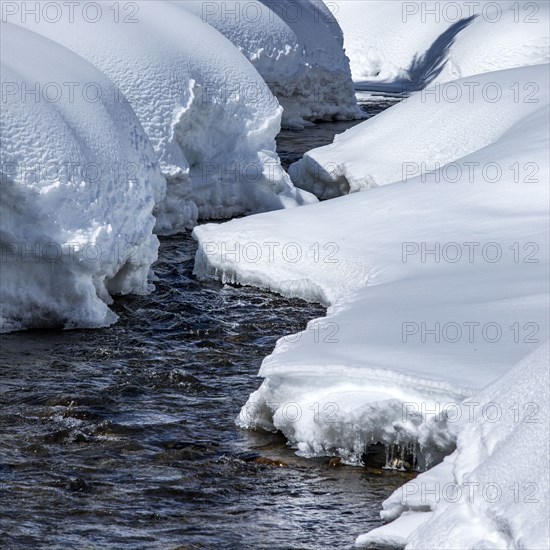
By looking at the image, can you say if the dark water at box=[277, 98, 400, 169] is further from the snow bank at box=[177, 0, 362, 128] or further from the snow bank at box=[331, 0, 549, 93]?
the snow bank at box=[331, 0, 549, 93]

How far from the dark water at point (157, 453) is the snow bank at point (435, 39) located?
1368 cm

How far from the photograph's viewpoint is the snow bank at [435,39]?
20.8 m

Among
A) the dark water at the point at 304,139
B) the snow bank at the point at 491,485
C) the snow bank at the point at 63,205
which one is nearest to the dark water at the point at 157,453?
→ the snow bank at the point at 63,205

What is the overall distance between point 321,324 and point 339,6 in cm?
1932

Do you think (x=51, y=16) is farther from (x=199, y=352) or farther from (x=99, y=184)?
(x=199, y=352)

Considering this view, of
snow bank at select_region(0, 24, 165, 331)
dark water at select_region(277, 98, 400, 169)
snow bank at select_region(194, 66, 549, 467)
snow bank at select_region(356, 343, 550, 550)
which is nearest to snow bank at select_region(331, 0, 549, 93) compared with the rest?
dark water at select_region(277, 98, 400, 169)

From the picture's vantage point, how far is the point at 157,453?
234 inches

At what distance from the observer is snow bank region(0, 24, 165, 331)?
25.1 ft

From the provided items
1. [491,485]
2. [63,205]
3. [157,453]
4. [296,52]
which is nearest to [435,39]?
[296,52]

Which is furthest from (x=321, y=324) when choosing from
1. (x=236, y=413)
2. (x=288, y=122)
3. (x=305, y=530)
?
(x=288, y=122)

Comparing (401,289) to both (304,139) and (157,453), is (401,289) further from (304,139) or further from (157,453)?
(304,139)

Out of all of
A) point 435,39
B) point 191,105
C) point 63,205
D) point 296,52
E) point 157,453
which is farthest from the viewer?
point 435,39

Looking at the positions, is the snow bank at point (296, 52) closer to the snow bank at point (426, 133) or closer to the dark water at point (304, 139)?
the dark water at point (304, 139)

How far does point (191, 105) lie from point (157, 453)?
5523 millimetres
